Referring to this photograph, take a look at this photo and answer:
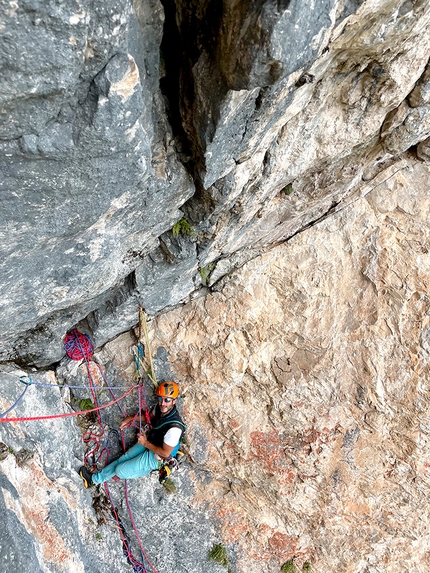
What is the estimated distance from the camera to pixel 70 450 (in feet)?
19.4

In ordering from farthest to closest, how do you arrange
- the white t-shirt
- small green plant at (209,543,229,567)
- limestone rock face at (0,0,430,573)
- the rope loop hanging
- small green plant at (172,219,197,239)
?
small green plant at (209,543,229,567) < the rope loop hanging < the white t-shirt < small green plant at (172,219,197,239) < limestone rock face at (0,0,430,573)

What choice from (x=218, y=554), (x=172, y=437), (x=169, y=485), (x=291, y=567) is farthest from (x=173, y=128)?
(x=291, y=567)

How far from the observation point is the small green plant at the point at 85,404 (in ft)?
20.5

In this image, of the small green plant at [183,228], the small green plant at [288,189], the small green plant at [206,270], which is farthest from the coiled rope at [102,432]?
the small green plant at [288,189]

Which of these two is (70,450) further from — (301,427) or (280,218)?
(280,218)

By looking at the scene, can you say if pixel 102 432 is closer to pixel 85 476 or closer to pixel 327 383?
pixel 85 476

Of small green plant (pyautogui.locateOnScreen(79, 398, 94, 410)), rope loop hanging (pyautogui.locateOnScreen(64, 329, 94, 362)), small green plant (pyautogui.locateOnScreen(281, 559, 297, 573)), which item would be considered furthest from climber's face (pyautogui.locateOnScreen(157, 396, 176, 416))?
small green plant (pyautogui.locateOnScreen(281, 559, 297, 573))

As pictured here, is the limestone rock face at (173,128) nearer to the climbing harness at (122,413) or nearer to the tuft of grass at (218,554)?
the climbing harness at (122,413)

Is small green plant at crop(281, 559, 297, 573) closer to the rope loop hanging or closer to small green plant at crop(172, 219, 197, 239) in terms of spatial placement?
the rope loop hanging

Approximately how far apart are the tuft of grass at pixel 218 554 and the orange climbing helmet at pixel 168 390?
109 inches

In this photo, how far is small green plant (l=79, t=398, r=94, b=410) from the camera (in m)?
6.25

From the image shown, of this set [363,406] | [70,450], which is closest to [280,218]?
[363,406]

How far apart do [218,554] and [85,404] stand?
10.6 feet

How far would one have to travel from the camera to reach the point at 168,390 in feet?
19.0
